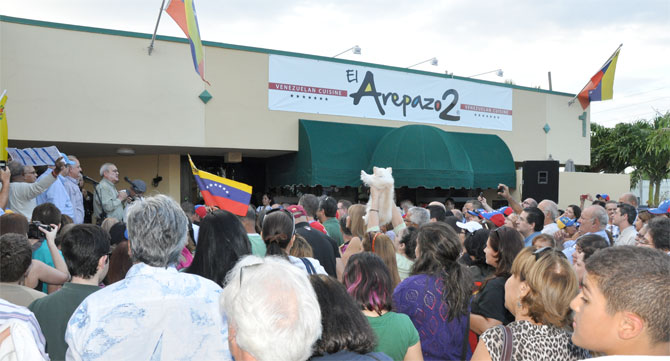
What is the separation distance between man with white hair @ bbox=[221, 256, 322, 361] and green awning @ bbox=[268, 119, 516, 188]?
12.3 metres

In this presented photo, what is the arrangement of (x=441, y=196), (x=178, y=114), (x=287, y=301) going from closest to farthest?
(x=287, y=301), (x=178, y=114), (x=441, y=196)

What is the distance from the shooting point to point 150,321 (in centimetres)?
226

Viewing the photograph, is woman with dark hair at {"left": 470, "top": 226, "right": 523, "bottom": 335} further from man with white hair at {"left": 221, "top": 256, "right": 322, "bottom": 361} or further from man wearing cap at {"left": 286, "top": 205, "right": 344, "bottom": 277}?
man with white hair at {"left": 221, "top": 256, "right": 322, "bottom": 361}

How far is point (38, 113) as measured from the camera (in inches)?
453

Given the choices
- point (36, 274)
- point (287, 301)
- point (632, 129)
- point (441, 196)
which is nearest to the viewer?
point (287, 301)

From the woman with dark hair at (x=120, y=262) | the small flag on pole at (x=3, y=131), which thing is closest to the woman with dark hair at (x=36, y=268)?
the woman with dark hair at (x=120, y=262)

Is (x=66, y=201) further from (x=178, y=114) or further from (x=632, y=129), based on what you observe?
(x=632, y=129)

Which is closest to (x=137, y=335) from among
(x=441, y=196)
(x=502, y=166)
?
(x=441, y=196)

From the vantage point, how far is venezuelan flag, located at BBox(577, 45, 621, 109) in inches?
733

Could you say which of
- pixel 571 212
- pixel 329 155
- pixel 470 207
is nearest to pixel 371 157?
pixel 329 155

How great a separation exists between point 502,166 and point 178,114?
11087 mm

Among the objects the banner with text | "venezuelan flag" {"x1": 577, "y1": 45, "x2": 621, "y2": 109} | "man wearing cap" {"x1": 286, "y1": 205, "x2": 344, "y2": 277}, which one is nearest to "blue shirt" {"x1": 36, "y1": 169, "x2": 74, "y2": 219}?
"man wearing cap" {"x1": 286, "y1": 205, "x2": 344, "y2": 277}

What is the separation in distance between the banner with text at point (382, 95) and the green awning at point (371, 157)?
662 millimetres

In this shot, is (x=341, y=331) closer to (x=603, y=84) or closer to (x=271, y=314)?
(x=271, y=314)
